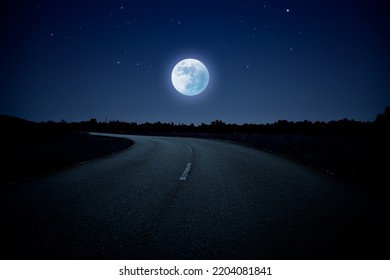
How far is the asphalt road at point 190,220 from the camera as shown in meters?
2.75

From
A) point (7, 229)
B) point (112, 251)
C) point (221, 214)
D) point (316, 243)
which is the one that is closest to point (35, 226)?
point (7, 229)

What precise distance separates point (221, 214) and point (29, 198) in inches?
158

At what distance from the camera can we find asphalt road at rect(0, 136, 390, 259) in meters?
2.75

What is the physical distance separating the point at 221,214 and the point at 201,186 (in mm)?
1968

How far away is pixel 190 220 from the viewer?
3.65m

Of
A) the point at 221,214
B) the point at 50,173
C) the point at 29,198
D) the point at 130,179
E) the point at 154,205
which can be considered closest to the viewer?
the point at 221,214

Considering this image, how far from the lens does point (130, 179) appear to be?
6.66 m

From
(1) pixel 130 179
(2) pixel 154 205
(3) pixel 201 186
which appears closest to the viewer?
(2) pixel 154 205

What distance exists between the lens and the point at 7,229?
326 cm

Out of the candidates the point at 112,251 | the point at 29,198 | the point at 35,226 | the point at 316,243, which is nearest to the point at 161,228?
the point at 112,251
